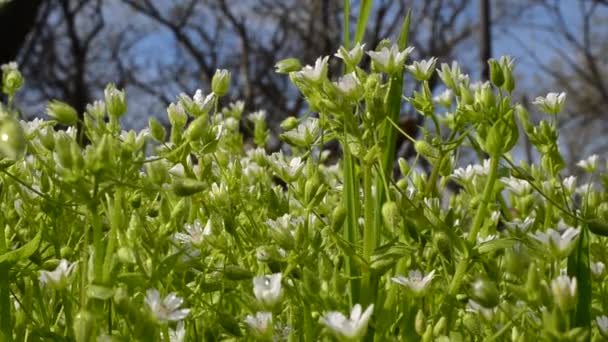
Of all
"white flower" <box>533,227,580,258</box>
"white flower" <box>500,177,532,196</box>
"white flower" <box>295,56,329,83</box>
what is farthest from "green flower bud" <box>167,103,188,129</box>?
"white flower" <box>500,177,532,196</box>

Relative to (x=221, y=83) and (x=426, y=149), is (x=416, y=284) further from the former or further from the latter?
(x=221, y=83)

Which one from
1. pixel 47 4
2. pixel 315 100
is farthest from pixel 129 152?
pixel 47 4

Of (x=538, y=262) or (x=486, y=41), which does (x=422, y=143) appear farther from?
(x=486, y=41)

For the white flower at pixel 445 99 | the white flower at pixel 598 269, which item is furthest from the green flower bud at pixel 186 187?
the white flower at pixel 445 99

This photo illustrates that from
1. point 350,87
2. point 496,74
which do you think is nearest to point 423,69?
point 496,74

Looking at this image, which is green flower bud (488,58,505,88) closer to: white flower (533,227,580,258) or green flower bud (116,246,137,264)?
white flower (533,227,580,258)
